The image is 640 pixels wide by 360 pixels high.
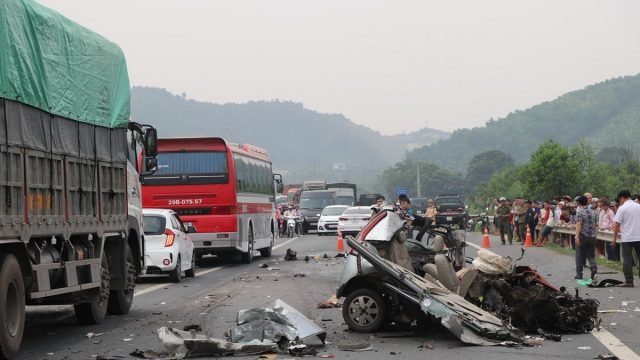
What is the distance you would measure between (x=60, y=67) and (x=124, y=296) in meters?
4.37

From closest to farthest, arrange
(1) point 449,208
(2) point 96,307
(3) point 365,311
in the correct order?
1. (3) point 365,311
2. (2) point 96,307
3. (1) point 449,208

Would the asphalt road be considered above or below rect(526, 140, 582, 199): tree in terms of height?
below

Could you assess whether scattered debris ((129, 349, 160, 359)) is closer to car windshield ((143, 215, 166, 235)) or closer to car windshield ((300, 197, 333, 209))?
car windshield ((143, 215, 166, 235))

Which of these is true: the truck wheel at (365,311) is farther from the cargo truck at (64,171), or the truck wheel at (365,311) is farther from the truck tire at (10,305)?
the truck tire at (10,305)

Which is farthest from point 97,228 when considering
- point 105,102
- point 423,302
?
point 423,302

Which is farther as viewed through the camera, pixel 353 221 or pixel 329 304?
pixel 353 221

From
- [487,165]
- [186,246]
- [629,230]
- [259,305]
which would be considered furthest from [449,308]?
→ [487,165]

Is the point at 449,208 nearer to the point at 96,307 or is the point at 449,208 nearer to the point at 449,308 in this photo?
the point at 96,307

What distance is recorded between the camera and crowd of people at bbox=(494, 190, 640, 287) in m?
19.3

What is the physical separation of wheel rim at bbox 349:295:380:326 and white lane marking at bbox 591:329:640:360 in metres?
2.56

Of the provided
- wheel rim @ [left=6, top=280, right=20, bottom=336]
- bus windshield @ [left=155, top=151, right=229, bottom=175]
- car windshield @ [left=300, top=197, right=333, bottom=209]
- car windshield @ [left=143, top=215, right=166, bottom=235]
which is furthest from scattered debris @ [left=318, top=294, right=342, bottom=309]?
car windshield @ [left=300, top=197, right=333, bottom=209]

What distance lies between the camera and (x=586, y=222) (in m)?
20.5

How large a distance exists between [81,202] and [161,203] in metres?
15.7

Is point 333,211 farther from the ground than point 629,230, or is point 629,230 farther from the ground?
point 333,211
